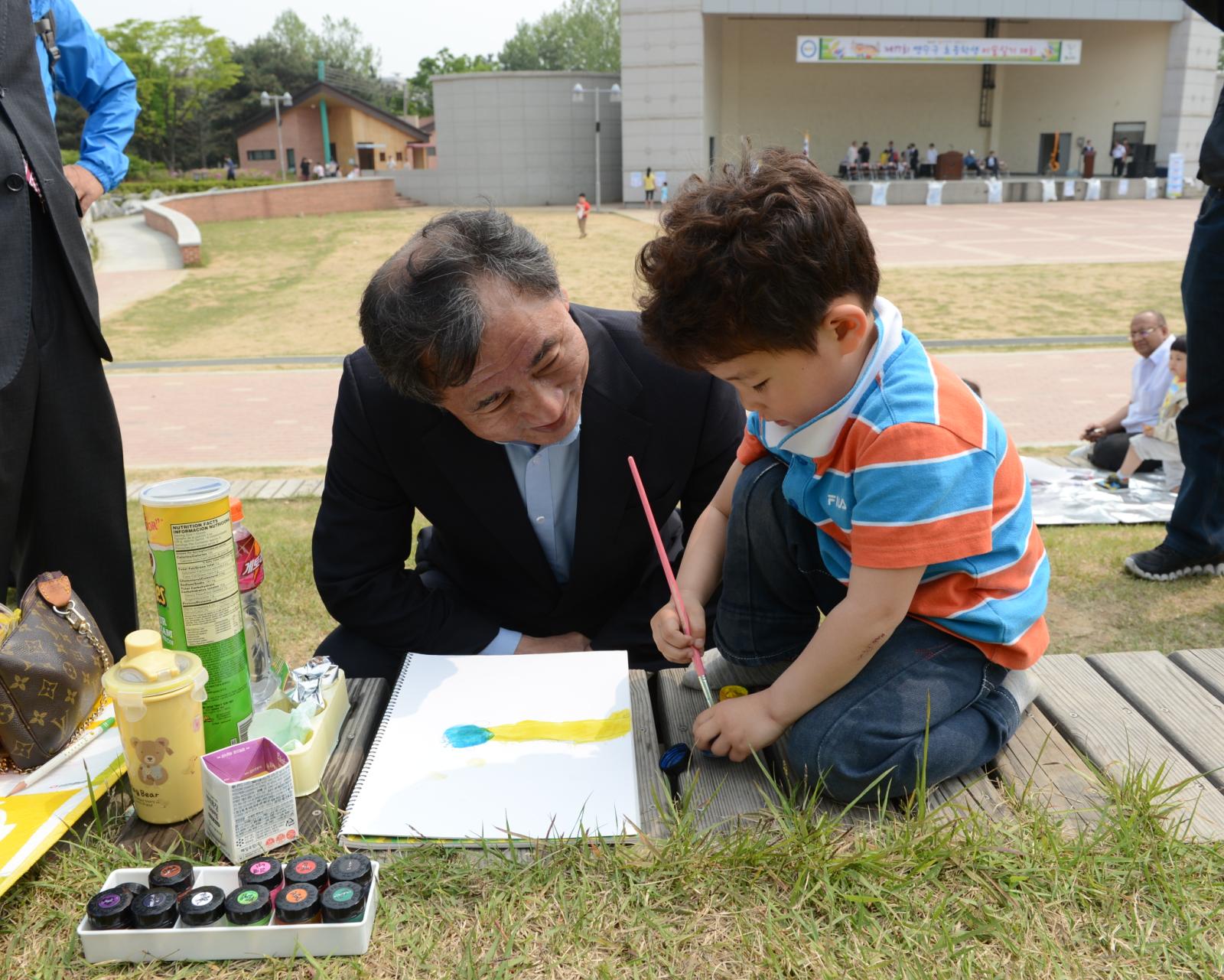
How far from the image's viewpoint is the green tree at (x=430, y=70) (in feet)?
231

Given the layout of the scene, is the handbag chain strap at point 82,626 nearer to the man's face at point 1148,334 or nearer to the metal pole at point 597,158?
the man's face at point 1148,334

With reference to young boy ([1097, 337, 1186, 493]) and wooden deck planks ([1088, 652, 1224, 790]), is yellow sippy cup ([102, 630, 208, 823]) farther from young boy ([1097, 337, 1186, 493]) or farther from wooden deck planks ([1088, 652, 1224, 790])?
young boy ([1097, 337, 1186, 493])

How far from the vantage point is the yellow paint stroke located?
67.6 inches

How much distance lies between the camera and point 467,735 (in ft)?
5.65

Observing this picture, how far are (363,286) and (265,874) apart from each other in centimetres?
1157

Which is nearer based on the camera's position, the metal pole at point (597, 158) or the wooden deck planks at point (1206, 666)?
the wooden deck planks at point (1206, 666)

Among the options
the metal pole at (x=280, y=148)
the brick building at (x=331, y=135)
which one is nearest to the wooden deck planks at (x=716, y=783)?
the metal pole at (x=280, y=148)

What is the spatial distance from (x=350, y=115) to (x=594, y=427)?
48.9 m

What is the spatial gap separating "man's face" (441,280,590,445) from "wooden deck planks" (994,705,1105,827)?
96 centimetres

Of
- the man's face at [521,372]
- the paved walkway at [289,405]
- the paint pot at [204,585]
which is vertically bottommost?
the paved walkway at [289,405]

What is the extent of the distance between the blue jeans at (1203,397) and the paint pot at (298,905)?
8.99 feet

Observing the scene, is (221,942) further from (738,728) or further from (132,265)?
(132,265)

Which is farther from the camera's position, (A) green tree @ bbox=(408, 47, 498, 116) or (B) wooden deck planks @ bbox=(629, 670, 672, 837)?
(A) green tree @ bbox=(408, 47, 498, 116)

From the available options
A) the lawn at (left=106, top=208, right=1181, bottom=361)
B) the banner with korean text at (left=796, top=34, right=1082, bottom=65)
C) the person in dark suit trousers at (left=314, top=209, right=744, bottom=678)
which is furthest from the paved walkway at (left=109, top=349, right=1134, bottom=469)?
the banner with korean text at (left=796, top=34, right=1082, bottom=65)
